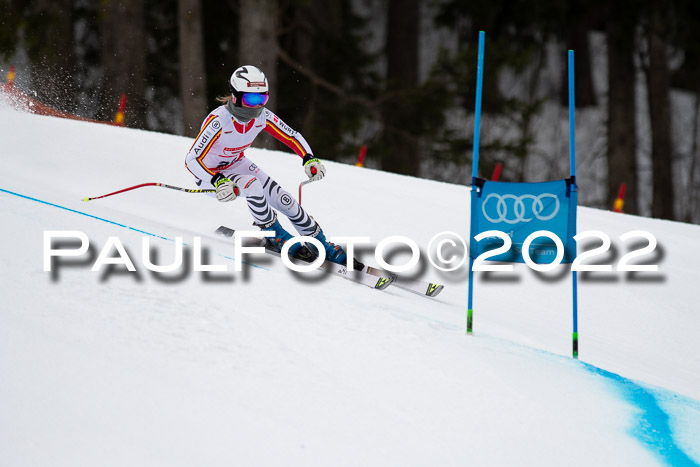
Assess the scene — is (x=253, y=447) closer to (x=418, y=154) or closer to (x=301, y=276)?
(x=301, y=276)

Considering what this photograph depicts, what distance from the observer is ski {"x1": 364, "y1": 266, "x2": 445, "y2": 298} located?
18.4 ft

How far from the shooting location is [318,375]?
3.50 metres

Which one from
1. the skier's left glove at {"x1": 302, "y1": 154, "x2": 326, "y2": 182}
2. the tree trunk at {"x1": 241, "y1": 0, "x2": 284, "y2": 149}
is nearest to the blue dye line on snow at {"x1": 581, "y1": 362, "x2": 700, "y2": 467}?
the skier's left glove at {"x1": 302, "y1": 154, "x2": 326, "y2": 182}

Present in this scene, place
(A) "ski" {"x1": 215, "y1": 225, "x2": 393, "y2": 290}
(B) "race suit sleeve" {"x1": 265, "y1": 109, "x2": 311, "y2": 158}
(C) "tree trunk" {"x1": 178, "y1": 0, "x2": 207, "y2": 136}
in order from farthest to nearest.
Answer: (C) "tree trunk" {"x1": 178, "y1": 0, "x2": 207, "y2": 136}, (B) "race suit sleeve" {"x1": 265, "y1": 109, "x2": 311, "y2": 158}, (A) "ski" {"x1": 215, "y1": 225, "x2": 393, "y2": 290}

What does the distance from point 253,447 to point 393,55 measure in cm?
1594

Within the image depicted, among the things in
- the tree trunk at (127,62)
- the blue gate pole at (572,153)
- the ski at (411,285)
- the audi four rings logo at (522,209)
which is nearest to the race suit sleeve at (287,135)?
the ski at (411,285)

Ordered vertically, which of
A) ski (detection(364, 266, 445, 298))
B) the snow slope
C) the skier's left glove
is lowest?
the snow slope

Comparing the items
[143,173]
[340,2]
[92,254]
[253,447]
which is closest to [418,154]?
[340,2]

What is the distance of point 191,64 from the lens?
1391 centimetres

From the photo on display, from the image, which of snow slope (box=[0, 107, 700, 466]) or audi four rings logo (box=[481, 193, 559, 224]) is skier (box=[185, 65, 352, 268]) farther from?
audi four rings logo (box=[481, 193, 559, 224])

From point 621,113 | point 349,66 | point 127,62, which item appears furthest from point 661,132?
point 127,62

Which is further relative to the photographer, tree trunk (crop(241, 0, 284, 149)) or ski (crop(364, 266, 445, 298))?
tree trunk (crop(241, 0, 284, 149))

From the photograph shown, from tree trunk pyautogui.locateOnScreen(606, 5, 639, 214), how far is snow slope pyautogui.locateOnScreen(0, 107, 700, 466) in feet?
31.2

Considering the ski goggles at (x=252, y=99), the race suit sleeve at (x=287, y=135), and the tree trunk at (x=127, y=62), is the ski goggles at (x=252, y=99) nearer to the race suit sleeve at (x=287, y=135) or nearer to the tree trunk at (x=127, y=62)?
the race suit sleeve at (x=287, y=135)
